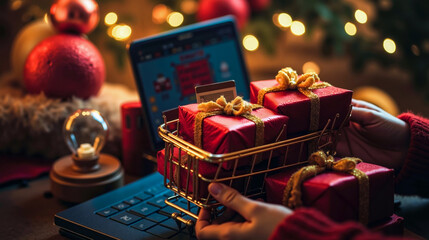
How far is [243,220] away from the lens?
0.62 m

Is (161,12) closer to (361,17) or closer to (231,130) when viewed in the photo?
(361,17)

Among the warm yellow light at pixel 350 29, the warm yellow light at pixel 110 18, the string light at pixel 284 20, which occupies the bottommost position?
the warm yellow light at pixel 350 29

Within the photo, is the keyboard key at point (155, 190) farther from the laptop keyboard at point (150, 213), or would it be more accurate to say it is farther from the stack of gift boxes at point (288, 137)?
the stack of gift boxes at point (288, 137)

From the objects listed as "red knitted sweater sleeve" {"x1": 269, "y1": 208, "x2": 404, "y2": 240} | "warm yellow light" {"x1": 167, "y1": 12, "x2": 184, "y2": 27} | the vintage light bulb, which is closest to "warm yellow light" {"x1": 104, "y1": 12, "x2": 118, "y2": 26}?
"warm yellow light" {"x1": 167, "y1": 12, "x2": 184, "y2": 27}

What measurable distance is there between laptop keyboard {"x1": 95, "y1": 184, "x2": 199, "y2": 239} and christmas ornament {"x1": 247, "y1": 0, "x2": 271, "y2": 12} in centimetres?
84

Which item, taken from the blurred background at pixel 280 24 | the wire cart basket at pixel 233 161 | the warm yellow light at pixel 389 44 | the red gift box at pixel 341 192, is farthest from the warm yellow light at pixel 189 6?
the red gift box at pixel 341 192

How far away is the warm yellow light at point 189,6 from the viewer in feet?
5.02

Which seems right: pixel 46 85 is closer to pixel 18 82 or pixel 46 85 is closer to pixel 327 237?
pixel 18 82

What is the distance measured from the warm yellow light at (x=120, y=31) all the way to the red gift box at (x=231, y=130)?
3.12ft

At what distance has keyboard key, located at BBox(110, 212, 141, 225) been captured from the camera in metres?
0.71

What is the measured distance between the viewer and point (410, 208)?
824mm

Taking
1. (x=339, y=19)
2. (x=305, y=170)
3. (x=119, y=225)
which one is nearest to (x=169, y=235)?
(x=119, y=225)

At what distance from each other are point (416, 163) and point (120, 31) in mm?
1056

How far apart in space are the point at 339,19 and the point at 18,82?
1033mm
